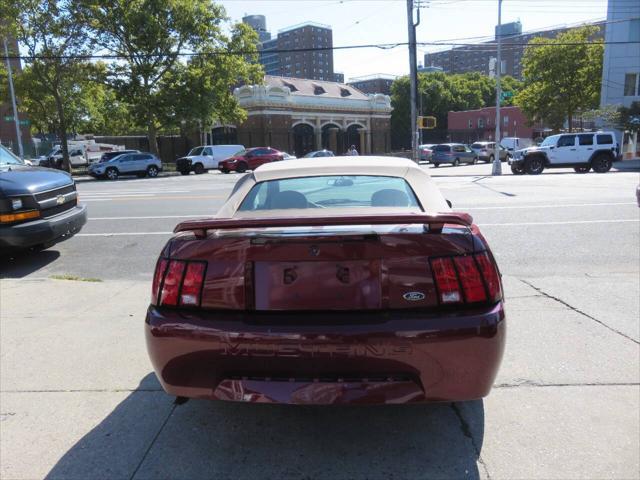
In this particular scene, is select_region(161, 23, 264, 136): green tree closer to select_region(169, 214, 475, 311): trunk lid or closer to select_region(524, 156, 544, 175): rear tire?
select_region(524, 156, 544, 175): rear tire

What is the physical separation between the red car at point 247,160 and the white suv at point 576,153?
1612cm

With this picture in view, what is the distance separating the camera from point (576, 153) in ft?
81.8

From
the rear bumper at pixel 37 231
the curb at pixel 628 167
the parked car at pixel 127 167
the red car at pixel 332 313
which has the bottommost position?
the curb at pixel 628 167

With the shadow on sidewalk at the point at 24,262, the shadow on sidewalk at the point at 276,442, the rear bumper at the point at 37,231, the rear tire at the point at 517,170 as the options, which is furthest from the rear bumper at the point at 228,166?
the shadow on sidewalk at the point at 276,442

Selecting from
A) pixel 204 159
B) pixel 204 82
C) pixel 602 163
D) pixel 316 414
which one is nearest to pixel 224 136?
pixel 204 82

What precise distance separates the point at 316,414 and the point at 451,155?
39.1 m

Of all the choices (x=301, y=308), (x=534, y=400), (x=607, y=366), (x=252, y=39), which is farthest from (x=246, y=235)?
(x=252, y=39)

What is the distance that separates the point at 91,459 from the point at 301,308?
1468 mm

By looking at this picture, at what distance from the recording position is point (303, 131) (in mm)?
55625

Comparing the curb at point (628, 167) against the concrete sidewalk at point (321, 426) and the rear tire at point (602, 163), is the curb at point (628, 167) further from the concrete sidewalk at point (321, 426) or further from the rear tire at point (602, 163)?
the concrete sidewalk at point (321, 426)

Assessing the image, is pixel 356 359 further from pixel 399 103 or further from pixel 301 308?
pixel 399 103

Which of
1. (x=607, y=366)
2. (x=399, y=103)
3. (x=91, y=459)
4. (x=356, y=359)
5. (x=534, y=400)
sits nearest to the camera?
(x=356, y=359)

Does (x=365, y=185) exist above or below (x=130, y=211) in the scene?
above

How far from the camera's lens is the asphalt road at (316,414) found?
2.77 meters
